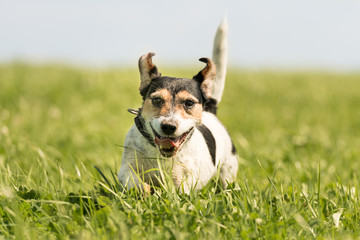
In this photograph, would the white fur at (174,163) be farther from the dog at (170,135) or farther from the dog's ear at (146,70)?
the dog's ear at (146,70)

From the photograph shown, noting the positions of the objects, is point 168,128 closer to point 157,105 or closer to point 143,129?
point 157,105

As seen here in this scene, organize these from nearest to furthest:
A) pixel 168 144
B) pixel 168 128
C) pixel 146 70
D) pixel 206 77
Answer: pixel 168 128
pixel 168 144
pixel 146 70
pixel 206 77

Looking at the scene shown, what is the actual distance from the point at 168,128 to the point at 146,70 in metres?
0.63

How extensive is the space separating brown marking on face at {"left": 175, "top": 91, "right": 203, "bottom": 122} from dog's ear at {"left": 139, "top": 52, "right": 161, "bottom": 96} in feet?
1.02

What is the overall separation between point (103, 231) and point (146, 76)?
1.34 m

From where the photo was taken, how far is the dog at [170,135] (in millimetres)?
3375

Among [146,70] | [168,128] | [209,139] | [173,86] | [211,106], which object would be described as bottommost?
[209,139]

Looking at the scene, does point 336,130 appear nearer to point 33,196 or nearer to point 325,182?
point 325,182

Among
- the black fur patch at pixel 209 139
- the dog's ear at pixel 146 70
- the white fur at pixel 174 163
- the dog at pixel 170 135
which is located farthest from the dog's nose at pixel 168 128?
the black fur patch at pixel 209 139

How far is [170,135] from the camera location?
10.8ft

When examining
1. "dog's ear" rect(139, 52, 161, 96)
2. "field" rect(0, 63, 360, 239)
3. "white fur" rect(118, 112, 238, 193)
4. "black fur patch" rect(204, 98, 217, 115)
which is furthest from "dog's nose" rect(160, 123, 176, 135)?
"black fur patch" rect(204, 98, 217, 115)

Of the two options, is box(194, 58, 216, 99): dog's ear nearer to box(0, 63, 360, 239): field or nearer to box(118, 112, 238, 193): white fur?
box(118, 112, 238, 193): white fur

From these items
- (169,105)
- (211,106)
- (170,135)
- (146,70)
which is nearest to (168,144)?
(170,135)

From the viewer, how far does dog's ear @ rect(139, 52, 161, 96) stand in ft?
11.7
